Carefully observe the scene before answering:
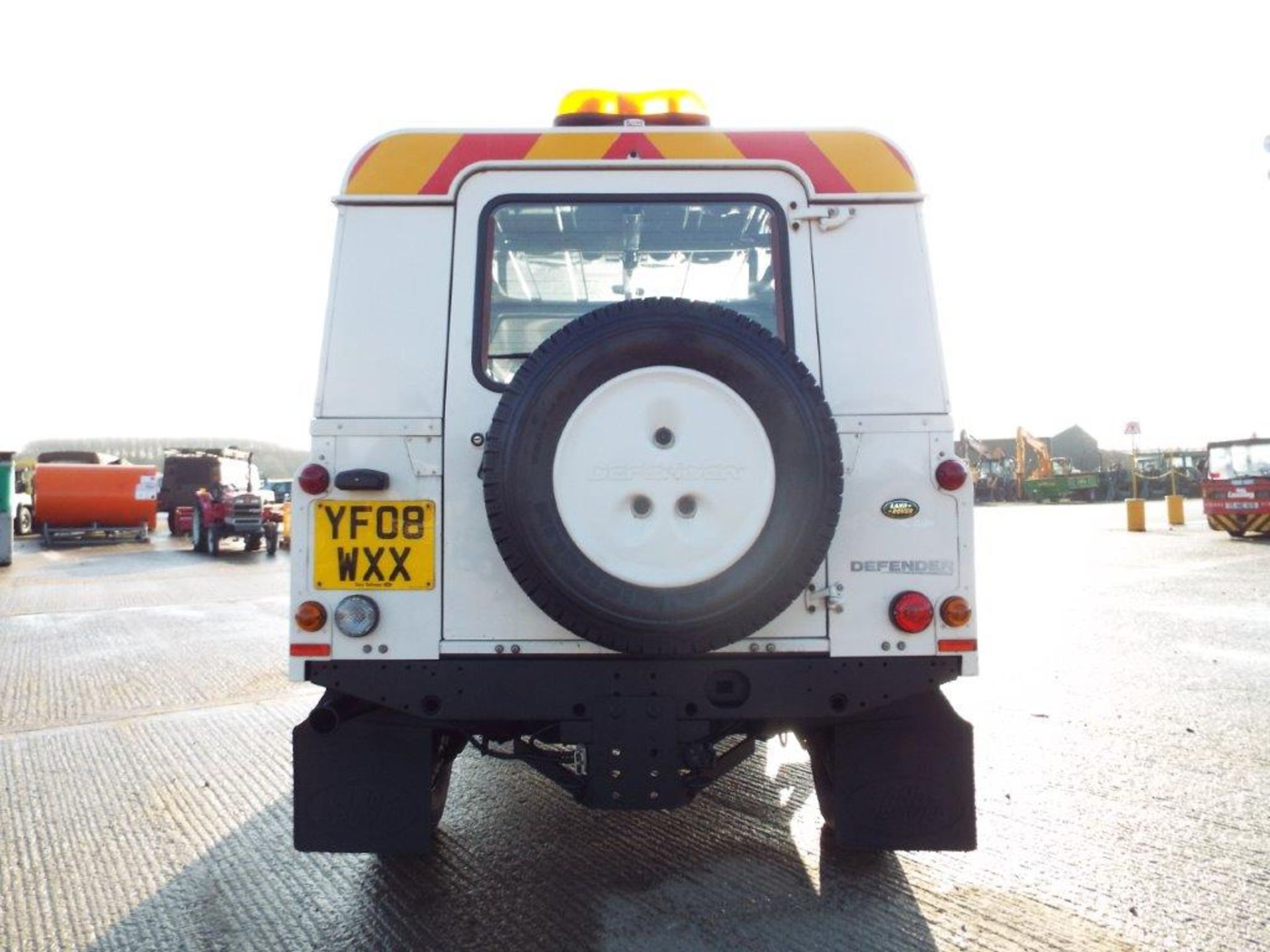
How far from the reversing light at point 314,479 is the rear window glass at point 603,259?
0.66 m

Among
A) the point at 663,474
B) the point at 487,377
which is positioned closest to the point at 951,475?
the point at 663,474

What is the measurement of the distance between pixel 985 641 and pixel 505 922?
6.51 m

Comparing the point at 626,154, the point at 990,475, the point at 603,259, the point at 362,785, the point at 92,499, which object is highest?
the point at 990,475

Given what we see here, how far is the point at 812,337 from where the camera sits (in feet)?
10.9

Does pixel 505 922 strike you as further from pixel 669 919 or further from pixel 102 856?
pixel 102 856

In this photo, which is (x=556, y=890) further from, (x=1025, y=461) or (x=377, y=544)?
(x=1025, y=461)

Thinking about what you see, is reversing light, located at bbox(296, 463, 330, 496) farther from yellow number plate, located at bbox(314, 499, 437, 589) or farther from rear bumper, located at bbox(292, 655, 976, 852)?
rear bumper, located at bbox(292, 655, 976, 852)

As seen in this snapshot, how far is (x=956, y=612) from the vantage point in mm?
3158

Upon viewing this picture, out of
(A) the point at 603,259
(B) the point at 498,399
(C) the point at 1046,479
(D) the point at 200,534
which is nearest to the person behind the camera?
(B) the point at 498,399

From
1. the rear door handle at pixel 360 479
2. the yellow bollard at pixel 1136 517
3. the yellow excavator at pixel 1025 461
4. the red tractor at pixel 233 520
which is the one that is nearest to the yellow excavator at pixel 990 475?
the yellow excavator at pixel 1025 461

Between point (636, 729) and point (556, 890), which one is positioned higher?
point (636, 729)

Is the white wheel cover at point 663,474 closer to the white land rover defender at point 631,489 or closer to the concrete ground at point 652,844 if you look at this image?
the white land rover defender at point 631,489

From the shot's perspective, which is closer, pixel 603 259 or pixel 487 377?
pixel 487 377

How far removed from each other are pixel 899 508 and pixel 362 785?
6.71 feet
